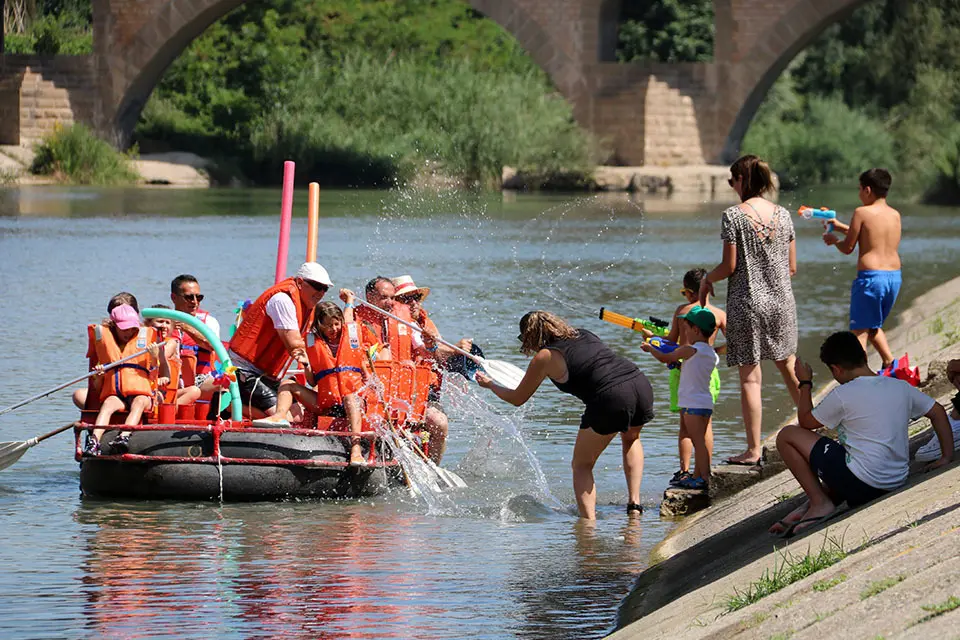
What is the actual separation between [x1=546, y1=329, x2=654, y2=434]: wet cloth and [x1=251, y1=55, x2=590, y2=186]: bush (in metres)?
32.9

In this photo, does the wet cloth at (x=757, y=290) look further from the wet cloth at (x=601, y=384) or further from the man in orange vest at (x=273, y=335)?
the man in orange vest at (x=273, y=335)

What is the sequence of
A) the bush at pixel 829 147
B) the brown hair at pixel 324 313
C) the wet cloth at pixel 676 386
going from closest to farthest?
the wet cloth at pixel 676 386 → the brown hair at pixel 324 313 → the bush at pixel 829 147

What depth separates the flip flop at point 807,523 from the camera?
6.52m

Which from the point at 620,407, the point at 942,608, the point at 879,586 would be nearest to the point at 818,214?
the point at 620,407

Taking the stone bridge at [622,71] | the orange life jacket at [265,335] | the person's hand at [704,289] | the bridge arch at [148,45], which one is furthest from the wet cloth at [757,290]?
the bridge arch at [148,45]

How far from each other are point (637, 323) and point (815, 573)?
3.39 metres

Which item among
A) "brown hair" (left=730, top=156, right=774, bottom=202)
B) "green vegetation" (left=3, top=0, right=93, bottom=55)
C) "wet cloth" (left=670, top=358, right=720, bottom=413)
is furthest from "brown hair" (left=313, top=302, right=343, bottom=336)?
"green vegetation" (left=3, top=0, right=93, bottom=55)

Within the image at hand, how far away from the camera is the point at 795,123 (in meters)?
53.3

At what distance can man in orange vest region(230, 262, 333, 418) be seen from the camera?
9297 millimetres

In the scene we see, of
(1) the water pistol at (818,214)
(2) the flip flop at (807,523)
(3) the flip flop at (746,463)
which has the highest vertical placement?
(1) the water pistol at (818,214)

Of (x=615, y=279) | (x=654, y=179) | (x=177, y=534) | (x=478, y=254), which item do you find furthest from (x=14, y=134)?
(x=177, y=534)

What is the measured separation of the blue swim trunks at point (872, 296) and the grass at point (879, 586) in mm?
4653

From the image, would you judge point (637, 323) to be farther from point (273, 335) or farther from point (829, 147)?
point (829, 147)

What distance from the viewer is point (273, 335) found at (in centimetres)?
955
